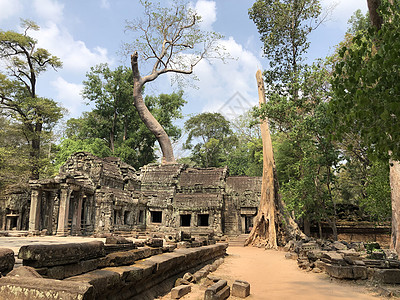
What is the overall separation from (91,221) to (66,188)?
12.3 feet

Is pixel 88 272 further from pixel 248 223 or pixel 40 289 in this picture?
pixel 248 223

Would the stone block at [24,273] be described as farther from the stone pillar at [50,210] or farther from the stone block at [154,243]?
the stone pillar at [50,210]

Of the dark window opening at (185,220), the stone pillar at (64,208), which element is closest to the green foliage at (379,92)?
the stone pillar at (64,208)

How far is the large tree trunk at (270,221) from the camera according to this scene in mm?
17688

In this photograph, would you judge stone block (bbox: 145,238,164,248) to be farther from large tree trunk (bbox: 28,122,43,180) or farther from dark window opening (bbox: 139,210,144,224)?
large tree trunk (bbox: 28,122,43,180)

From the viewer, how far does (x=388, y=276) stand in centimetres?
707

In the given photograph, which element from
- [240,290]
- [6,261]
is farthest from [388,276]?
[6,261]

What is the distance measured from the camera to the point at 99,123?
36.5 m

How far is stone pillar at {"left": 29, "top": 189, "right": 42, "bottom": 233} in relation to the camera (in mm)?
16750

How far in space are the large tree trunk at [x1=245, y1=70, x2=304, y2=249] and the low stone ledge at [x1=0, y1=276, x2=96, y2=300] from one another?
51.2 feet

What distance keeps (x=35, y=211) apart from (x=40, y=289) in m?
16.4

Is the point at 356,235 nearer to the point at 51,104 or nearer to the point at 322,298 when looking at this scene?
the point at 322,298

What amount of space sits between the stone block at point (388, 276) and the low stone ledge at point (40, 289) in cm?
717

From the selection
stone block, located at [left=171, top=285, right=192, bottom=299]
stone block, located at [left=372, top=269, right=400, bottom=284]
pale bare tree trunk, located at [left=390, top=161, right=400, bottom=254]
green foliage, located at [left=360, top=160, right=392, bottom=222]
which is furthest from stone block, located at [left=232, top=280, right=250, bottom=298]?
green foliage, located at [left=360, top=160, right=392, bottom=222]
